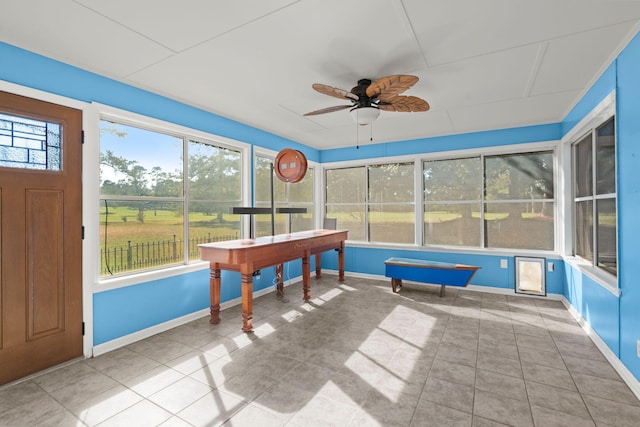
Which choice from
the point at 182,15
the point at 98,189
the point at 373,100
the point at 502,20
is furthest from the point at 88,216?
the point at 502,20

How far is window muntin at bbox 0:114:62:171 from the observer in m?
2.26

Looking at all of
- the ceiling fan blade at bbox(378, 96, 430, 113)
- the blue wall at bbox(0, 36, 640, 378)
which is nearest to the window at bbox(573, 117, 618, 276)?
the blue wall at bbox(0, 36, 640, 378)

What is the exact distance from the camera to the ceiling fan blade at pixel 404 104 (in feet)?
8.83

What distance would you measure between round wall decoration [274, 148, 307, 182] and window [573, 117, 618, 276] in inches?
123

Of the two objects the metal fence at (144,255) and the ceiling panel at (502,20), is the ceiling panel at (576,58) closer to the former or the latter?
the ceiling panel at (502,20)

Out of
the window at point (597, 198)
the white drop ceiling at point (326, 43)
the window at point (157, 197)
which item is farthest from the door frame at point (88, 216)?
the window at point (597, 198)

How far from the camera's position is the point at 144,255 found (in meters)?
3.24

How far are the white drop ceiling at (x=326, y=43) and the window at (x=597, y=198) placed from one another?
2.00 feet

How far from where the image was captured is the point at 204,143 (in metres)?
3.86

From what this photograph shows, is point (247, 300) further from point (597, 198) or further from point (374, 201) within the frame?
point (597, 198)

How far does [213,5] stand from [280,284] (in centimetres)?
358

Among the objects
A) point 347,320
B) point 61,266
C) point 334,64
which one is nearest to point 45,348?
point 61,266

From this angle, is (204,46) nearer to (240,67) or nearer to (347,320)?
(240,67)

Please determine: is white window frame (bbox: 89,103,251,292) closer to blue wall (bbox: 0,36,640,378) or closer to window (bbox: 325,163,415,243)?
blue wall (bbox: 0,36,640,378)
